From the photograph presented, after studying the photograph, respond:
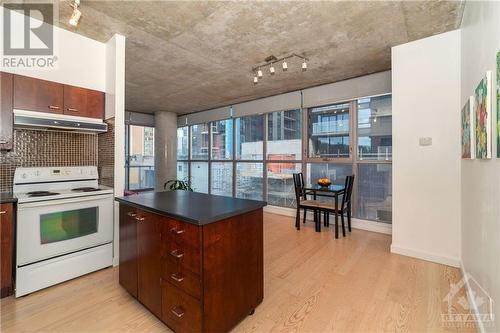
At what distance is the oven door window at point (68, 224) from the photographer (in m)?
2.13

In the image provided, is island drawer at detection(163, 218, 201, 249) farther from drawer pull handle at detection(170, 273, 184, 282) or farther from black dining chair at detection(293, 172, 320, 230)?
black dining chair at detection(293, 172, 320, 230)

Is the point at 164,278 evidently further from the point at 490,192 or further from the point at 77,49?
the point at 77,49

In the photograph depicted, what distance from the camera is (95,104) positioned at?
2.73 metres

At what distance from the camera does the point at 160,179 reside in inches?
268

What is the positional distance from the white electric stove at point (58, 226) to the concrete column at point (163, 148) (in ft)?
13.2

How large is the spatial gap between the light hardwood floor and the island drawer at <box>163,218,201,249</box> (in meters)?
0.73

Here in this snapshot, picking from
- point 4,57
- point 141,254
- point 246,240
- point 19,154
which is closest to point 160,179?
point 19,154

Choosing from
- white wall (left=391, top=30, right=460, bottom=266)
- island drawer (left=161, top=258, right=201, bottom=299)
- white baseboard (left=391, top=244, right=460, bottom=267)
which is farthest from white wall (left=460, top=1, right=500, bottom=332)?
island drawer (left=161, top=258, right=201, bottom=299)

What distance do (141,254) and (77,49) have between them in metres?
2.49

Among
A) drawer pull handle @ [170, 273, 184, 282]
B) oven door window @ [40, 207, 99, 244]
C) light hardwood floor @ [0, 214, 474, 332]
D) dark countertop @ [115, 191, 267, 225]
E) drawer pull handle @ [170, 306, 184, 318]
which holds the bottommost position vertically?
light hardwood floor @ [0, 214, 474, 332]

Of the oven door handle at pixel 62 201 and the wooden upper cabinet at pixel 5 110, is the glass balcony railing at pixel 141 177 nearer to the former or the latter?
the oven door handle at pixel 62 201
